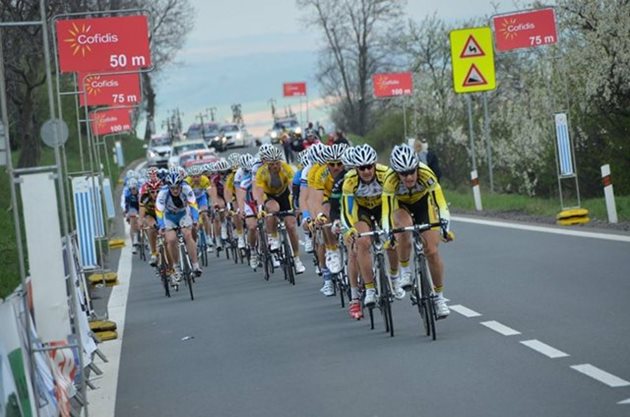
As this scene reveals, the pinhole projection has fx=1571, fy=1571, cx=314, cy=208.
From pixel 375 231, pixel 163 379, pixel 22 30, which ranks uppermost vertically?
pixel 22 30

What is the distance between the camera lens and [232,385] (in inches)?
487

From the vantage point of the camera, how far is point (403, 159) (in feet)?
45.2

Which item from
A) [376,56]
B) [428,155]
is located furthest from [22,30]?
[376,56]

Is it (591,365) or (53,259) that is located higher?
(53,259)

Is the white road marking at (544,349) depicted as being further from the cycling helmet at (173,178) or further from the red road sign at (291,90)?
the red road sign at (291,90)

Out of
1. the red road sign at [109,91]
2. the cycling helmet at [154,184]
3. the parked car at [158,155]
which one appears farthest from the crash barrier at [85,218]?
the parked car at [158,155]

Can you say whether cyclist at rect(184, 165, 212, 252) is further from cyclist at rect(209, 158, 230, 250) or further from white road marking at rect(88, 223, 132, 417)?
white road marking at rect(88, 223, 132, 417)

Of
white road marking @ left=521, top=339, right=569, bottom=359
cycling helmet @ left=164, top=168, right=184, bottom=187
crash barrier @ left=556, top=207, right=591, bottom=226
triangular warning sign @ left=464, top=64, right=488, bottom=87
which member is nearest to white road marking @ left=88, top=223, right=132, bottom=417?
cycling helmet @ left=164, top=168, right=184, bottom=187

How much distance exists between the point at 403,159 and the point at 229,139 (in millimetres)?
84607

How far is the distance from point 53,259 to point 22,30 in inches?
1115

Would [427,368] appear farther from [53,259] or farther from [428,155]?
[428,155]

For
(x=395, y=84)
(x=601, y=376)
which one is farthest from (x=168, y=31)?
(x=601, y=376)

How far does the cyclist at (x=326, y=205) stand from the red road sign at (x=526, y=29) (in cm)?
1158

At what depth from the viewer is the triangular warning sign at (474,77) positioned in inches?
1330
